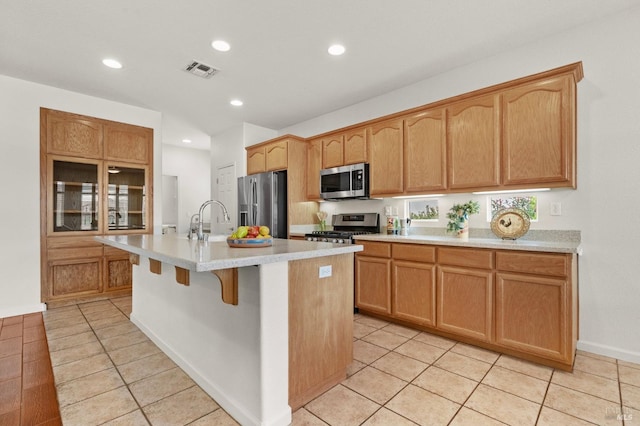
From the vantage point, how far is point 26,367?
86.6 inches

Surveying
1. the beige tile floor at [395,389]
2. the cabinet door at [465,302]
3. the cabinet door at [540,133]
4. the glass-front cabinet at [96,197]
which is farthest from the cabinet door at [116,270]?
the cabinet door at [540,133]

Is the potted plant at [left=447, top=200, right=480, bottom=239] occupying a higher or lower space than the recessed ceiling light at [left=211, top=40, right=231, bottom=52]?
lower

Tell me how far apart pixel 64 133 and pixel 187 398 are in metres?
3.72

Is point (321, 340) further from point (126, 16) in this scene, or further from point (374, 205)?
point (126, 16)

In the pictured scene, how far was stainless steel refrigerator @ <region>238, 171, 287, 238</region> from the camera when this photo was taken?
14.4ft

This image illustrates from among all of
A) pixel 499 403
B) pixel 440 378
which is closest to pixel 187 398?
pixel 440 378

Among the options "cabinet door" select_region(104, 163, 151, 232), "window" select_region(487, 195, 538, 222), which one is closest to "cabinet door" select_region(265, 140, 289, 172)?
"cabinet door" select_region(104, 163, 151, 232)

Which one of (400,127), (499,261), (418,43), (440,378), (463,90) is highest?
(418,43)

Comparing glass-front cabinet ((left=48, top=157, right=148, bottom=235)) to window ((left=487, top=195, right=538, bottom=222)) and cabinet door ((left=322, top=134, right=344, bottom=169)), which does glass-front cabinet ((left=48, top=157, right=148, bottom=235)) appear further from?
window ((left=487, top=195, right=538, bottom=222))

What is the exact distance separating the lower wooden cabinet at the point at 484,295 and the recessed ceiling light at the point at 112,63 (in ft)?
10.6

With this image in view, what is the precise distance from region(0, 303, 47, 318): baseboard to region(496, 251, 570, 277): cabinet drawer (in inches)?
192

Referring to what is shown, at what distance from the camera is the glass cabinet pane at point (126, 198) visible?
413 centimetres

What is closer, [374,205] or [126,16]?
[126,16]

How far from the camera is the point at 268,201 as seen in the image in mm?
4457
